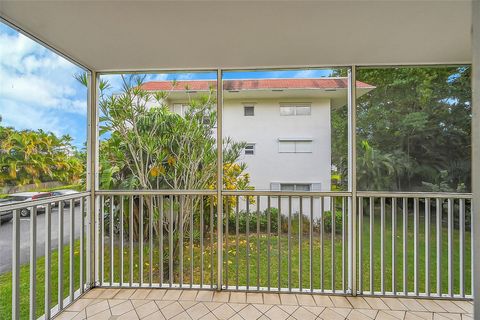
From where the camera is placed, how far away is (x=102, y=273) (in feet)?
8.93

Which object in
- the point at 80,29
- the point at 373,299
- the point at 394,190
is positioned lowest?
the point at 373,299

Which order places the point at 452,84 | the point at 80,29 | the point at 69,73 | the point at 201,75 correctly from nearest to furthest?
1. the point at 80,29
2. the point at 69,73
3. the point at 452,84
4. the point at 201,75

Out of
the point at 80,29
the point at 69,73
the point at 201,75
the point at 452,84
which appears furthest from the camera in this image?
the point at 201,75

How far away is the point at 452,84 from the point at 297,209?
6.48 feet

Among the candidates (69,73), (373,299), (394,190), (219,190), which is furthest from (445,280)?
(69,73)

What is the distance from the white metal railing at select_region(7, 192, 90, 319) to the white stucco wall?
1.72m

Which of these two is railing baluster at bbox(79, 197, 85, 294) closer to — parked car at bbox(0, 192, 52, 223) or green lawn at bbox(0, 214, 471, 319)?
green lawn at bbox(0, 214, 471, 319)

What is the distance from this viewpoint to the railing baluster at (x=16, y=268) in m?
1.86

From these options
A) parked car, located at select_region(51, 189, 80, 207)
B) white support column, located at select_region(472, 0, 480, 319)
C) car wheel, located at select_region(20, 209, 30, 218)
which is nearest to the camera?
white support column, located at select_region(472, 0, 480, 319)

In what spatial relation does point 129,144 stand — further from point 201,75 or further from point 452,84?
point 452,84

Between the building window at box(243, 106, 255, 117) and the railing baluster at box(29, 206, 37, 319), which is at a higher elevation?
the building window at box(243, 106, 255, 117)

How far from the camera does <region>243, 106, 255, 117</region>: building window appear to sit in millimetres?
2703

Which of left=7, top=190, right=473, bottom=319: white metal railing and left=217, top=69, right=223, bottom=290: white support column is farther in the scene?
→ left=217, top=69, right=223, bottom=290: white support column

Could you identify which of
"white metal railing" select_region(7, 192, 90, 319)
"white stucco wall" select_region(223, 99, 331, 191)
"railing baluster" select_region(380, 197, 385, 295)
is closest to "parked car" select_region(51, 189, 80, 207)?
"white metal railing" select_region(7, 192, 90, 319)
